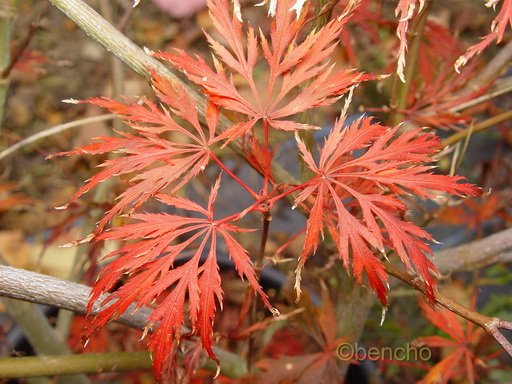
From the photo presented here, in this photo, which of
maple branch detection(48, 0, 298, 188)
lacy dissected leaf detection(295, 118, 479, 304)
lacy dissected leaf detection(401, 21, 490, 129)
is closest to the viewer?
lacy dissected leaf detection(295, 118, 479, 304)

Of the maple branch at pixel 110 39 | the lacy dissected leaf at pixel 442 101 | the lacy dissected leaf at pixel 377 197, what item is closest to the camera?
the lacy dissected leaf at pixel 377 197

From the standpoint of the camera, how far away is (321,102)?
0.52 m

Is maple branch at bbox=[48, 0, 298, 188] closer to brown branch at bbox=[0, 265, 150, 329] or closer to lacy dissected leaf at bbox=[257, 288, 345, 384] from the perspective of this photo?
brown branch at bbox=[0, 265, 150, 329]

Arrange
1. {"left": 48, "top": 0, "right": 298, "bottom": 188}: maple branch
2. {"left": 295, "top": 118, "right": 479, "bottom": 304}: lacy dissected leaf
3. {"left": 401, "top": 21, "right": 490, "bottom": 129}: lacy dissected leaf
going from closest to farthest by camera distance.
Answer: {"left": 295, "top": 118, "right": 479, "bottom": 304}: lacy dissected leaf < {"left": 48, "top": 0, "right": 298, "bottom": 188}: maple branch < {"left": 401, "top": 21, "right": 490, "bottom": 129}: lacy dissected leaf

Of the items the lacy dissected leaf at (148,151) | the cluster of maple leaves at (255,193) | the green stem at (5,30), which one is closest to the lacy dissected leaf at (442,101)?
the cluster of maple leaves at (255,193)

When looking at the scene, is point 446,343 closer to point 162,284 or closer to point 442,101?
point 442,101

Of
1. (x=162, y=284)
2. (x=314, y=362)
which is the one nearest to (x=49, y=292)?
(x=162, y=284)

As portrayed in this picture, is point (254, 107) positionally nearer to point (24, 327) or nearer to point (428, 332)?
point (24, 327)

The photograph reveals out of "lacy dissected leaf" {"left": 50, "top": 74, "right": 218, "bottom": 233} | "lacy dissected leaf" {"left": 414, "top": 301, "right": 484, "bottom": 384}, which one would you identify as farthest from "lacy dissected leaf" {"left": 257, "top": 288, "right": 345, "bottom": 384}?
"lacy dissected leaf" {"left": 50, "top": 74, "right": 218, "bottom": 233}

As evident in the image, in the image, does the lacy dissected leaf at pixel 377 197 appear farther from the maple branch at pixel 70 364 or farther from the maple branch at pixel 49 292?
the maple branch at pixel 70 364

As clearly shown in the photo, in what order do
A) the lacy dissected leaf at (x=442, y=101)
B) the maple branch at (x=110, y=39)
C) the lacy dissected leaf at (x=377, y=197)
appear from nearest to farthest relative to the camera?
1. the lacy dissected leaf at (x=377, y=197)
2. the maple branch at (x=110, y=39)
3. the lacy dissected leaf at (x=442, y=101)

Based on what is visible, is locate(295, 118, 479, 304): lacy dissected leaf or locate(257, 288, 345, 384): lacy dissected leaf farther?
locate(257, 288, 345, 384): lacy dissected leaf

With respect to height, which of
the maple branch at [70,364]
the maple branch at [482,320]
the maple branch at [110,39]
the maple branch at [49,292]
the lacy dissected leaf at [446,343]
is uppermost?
the maple branch at [110,39]

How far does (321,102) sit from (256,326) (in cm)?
32
